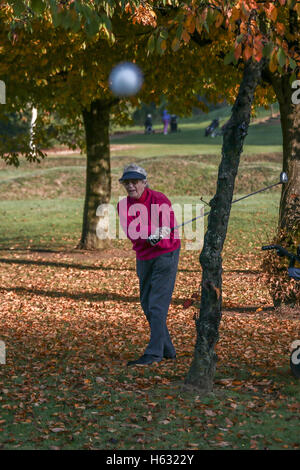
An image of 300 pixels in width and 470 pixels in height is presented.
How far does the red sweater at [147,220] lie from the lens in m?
7.04

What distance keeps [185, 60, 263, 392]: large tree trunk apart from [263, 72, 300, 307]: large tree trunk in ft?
11.7

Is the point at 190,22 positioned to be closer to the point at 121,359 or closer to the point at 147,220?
the point at 147,220

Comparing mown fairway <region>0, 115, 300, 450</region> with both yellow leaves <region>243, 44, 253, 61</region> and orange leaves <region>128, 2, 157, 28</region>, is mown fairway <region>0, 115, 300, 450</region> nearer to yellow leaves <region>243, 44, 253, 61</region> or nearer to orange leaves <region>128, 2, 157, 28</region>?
yellow leaves <region>243, 44, 253, 61</region>

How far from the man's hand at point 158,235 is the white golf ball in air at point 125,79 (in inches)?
272

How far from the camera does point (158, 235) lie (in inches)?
274

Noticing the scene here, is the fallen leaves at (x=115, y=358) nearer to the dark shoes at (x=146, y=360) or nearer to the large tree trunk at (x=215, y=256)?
the dark shoes at (x=146, y=360)

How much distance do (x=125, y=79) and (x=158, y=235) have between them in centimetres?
830

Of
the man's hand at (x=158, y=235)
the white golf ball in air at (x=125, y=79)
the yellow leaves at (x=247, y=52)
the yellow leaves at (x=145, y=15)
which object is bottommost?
the man's hand at (x=158, y=235)

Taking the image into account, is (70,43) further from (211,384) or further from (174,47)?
(211,384)

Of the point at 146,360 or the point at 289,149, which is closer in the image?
the point at 146,360

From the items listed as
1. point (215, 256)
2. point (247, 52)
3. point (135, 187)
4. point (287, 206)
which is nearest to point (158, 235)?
point (135, 187)

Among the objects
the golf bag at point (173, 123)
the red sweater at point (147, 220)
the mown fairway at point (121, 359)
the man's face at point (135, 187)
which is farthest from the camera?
the golf bag at point (173, 123)

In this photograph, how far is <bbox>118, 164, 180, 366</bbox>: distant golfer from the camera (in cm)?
705

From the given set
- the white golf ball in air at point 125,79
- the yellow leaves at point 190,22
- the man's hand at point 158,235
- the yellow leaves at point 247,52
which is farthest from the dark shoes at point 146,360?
the white golf ball in air at point 125,79
